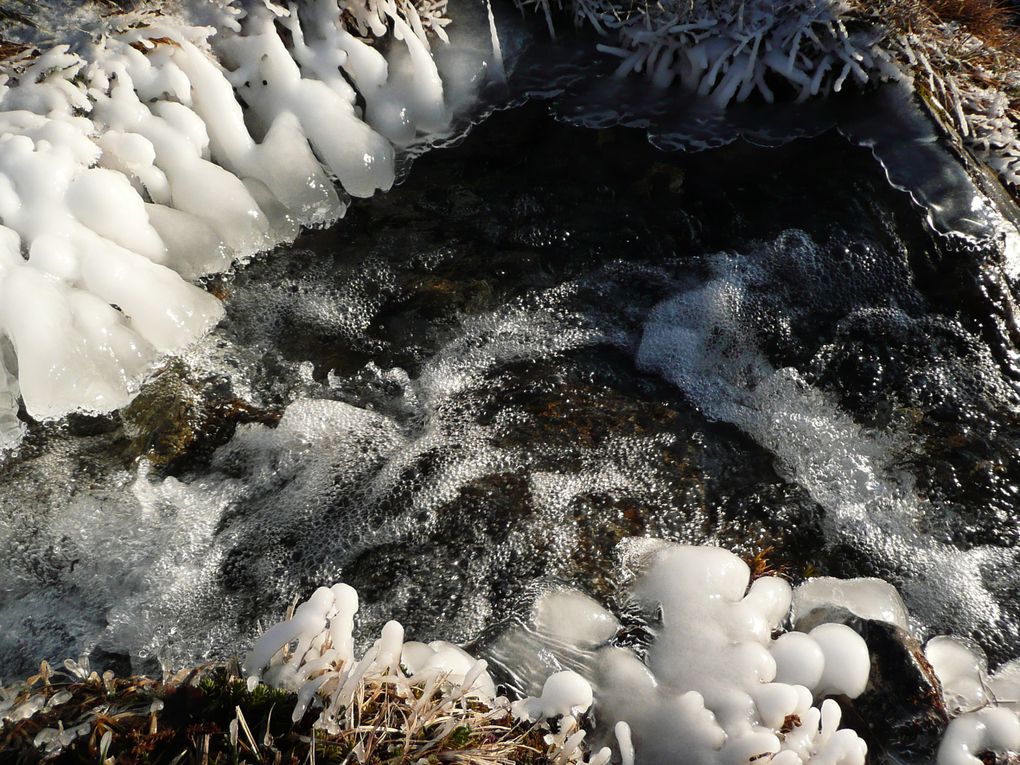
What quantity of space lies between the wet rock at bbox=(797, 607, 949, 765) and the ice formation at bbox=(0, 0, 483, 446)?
3.31 m

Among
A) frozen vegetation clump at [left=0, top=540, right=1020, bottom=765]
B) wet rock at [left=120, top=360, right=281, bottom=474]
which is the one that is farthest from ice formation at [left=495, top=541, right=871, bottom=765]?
wet rock at [left=120, top=360, right=281, bottom=474]

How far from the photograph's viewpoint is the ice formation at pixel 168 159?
12.6 ft

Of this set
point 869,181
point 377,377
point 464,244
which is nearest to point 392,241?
point 464,244

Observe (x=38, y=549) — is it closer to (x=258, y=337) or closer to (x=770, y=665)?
(x=258, y=337)

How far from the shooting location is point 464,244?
4723mm

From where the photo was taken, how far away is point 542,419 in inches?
156

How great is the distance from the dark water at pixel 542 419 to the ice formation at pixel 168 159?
0.20m

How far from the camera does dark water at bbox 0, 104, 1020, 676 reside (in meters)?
3.39

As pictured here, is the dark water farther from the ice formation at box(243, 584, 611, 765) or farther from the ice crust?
the ice formation at box(243, 584, 611, 765)

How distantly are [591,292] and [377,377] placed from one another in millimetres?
1260

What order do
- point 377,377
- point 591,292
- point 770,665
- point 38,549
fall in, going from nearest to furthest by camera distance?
point 770,665, point 38,549, point 377,377, point 591,292

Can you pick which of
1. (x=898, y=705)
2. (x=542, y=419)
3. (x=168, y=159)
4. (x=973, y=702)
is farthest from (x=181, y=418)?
(x=973, y=702)

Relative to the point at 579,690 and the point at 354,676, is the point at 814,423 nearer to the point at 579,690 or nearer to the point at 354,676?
the point at 579,690

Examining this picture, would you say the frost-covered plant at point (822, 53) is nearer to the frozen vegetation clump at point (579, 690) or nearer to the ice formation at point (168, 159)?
the ice formation at point (168, 159)
